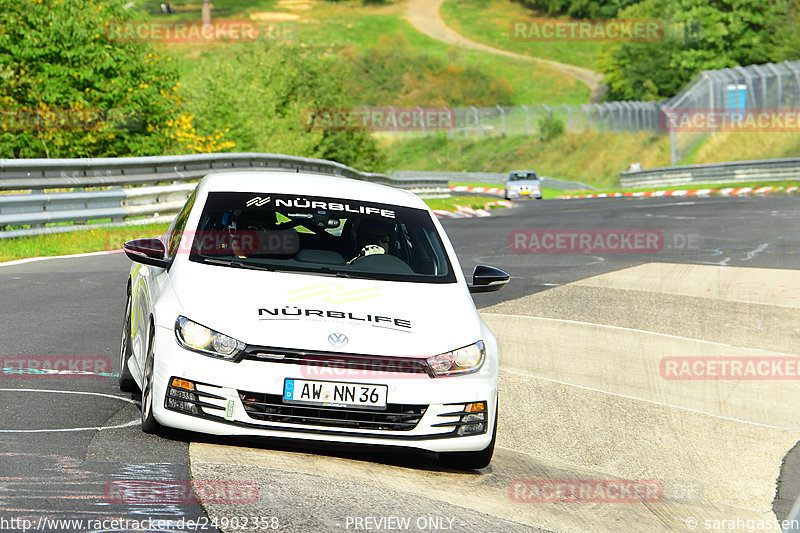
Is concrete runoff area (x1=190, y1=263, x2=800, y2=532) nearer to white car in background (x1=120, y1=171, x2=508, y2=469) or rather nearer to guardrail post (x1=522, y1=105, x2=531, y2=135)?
white car in background (x1=120, y1=171, x2=508, y2=469)

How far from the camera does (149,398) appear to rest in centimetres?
592

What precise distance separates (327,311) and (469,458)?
1.15 metres

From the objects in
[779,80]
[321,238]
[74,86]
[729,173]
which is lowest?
[729,173]

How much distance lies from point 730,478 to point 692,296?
5.76 meters

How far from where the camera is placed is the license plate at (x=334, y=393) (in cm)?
564

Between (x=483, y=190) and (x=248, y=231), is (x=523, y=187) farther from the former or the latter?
(x=248, y=231)

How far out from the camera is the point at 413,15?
14838cm

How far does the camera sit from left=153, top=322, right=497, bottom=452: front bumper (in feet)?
18.5

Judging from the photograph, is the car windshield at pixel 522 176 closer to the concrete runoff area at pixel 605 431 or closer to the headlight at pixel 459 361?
the concrete runoff area at pixel 605 431

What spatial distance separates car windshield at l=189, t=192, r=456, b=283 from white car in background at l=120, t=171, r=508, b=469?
2 cm

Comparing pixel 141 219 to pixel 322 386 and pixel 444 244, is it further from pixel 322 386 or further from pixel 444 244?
pixel 322 386

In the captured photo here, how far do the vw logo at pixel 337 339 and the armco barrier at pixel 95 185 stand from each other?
1043 cm

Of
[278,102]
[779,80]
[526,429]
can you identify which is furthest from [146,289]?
[779,80]

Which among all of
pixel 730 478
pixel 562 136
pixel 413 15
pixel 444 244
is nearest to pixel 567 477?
pixel 730 478
